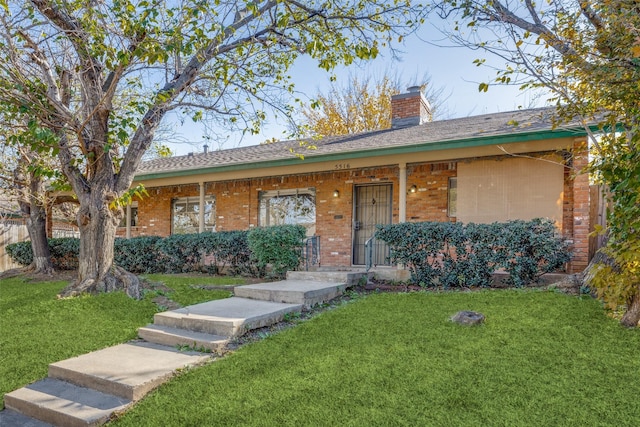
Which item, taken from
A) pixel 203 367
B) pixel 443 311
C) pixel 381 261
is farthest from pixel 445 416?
pixel 381 261

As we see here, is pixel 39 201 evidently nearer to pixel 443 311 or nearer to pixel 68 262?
pixel 68 262

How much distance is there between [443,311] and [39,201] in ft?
35.6

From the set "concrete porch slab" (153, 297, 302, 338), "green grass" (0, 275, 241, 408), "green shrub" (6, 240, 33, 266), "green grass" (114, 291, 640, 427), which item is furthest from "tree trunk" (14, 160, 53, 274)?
"green grass" (114, 291, 640, 427)

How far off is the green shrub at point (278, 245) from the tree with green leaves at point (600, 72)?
4.57 m

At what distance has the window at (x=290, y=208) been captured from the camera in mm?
11383

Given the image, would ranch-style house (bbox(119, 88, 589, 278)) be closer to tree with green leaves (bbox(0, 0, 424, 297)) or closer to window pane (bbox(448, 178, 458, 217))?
window pane (bbox(448, 178, 458, 217))

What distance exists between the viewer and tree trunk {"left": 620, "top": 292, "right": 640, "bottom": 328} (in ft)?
14.2

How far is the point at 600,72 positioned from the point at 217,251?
7.79 metres

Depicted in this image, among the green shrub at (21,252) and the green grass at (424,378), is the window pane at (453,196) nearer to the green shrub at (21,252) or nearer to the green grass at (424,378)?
the green grass at (424,378)

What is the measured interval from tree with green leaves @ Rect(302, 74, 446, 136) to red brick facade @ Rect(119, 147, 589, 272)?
12.0 m

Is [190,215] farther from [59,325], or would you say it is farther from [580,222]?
[580,222]

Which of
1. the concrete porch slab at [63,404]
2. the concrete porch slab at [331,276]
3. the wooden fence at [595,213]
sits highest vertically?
the wooden fence at [595,213]

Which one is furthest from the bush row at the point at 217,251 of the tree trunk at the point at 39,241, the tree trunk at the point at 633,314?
the tree trunk at the point at 633,314

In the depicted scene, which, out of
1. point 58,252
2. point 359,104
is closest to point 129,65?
point 58,252
